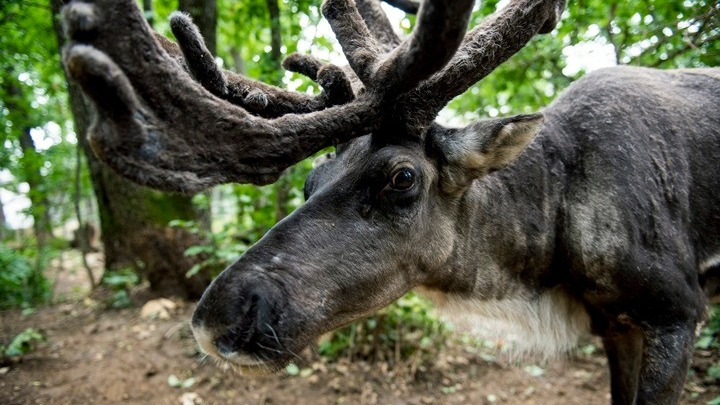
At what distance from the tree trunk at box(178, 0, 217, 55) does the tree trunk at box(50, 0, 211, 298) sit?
6.44 ft

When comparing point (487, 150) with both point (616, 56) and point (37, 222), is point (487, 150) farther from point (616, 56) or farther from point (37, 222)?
point (37, 222)

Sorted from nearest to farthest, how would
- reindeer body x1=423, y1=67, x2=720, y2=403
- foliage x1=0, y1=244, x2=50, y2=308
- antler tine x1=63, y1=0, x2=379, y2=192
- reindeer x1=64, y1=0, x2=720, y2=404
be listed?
antler tine x1=63, y1=0, x2=379, y2=192 → reindeer x1=64, y1=0, x2=720, y2=404 → reindeer body x1=423, y1=67, x2=720, y2=403 → foliage x1=0, y1=244, x2=50, y2=308

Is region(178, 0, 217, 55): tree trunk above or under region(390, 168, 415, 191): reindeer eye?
above

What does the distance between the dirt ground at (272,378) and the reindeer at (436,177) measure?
1807 millimetres

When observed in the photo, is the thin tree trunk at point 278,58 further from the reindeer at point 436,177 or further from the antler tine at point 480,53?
the antler tine at point 480,53

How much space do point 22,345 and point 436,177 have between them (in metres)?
5.58

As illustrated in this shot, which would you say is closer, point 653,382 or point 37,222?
point 653,382

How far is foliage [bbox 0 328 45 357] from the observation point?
17.7ft

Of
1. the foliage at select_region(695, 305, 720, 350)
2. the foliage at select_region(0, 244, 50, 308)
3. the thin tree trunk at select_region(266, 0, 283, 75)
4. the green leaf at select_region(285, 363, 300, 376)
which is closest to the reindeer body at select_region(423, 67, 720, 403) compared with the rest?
the green leaf at select_region(285, 363, 300, 376)

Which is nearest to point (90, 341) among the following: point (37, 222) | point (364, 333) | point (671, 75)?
point (364, 333)

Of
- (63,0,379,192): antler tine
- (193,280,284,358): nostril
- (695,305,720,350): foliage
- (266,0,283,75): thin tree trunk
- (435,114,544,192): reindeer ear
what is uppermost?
(266,0,283,75): thin tree trunk

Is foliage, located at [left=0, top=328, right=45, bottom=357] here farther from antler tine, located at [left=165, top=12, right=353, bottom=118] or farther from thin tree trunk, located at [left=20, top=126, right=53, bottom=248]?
antler tine, located at [left=165, top=12, right=353, bottom=118]

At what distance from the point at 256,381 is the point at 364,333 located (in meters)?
1.38

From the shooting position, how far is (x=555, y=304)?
12.0 ft
